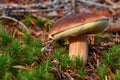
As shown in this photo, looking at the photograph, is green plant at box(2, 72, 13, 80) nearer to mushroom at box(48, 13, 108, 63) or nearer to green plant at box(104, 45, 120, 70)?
mushroom at box(48, 13, 108, 63)

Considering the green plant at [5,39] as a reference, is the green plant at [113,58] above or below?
below

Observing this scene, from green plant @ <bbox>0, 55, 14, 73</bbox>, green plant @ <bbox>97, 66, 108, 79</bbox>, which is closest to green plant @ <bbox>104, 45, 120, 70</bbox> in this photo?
green plant @ <bbox>97, 66, 108, 79</bbox>

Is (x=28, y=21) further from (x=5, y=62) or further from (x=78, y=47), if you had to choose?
(x=5, y=62)

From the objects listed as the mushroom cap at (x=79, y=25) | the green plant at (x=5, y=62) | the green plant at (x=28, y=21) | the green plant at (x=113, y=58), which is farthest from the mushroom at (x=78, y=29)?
the green plant at (x=28, y=21)

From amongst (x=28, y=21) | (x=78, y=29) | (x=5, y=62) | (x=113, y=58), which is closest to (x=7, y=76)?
(x=5, y=62)

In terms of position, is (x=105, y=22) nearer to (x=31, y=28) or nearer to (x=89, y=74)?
(x=89, y=74)

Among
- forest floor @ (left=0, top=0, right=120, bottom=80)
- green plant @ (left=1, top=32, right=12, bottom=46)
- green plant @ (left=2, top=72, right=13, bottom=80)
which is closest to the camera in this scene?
green plant @ (left=2, top=72, right=13, bottom=80)

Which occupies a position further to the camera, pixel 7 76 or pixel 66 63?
pixel 66 63

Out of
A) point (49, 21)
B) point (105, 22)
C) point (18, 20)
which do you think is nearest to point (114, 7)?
point (49, 21)

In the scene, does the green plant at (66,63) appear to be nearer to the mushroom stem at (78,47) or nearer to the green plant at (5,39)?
the mushroom stem at (78,47)
